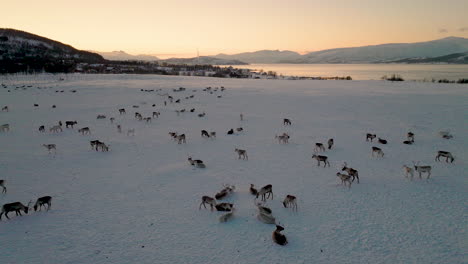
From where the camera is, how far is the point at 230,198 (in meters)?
13.2

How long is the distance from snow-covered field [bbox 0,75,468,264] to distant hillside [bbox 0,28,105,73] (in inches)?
3962

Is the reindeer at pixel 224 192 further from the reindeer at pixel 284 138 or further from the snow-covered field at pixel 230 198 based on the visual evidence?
the reindeer at pixel 284 138

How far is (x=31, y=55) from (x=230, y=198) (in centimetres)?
18017

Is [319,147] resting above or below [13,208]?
above

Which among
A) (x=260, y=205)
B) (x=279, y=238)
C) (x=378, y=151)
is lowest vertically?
(x=279, y=238)

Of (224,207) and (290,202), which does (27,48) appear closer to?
(224,207)

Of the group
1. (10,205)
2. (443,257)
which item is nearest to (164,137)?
(10,205)

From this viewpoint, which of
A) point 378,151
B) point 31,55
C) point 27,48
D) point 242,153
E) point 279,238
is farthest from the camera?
point 27,48

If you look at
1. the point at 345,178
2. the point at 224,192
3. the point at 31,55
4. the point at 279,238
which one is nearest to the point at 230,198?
the point at 224,192

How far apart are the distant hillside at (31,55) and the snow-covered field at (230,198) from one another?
10064cm

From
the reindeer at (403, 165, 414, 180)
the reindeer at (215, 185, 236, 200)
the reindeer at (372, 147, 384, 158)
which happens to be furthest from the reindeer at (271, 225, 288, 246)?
the reindeer at (372, 147, 384, 158)

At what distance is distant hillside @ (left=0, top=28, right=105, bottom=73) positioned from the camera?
109 meters

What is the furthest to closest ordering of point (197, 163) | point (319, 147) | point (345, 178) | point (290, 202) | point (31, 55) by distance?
point (31, 55) < point (319, 147) < point (197, 163) < point (345, 178) < point (290, 202)

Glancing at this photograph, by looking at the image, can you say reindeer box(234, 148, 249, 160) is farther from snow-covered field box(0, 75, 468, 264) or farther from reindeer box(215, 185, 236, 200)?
reindeer box(215, 185, 236, 200)
